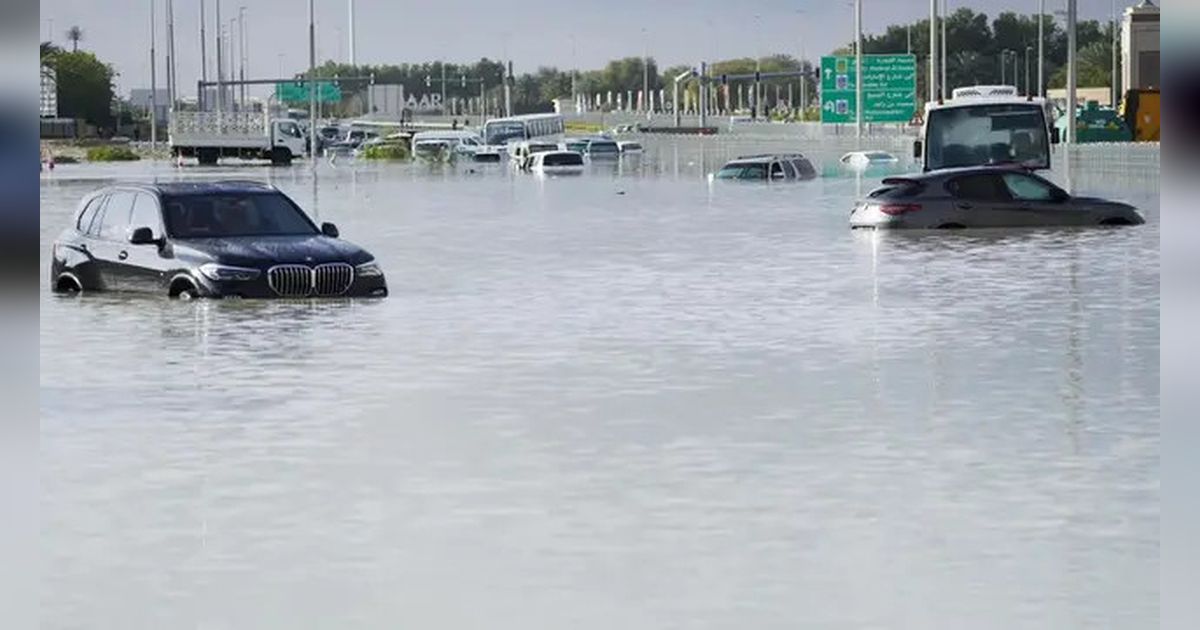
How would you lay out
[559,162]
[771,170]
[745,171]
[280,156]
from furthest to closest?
[280,156]
[559,162]
[745,171]
[771,170]

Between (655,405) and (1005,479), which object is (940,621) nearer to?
(1005,479)

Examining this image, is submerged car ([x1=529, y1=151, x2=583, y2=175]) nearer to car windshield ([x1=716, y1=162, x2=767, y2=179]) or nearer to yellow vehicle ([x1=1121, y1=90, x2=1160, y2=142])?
car windshield ([x1=716, y1=162, x2=767, y2=179])

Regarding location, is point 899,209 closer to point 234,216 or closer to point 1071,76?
point 234,216

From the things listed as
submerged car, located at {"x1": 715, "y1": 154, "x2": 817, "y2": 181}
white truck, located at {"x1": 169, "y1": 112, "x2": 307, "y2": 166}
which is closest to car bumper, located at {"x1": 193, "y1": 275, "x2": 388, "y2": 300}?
submerged car, located at {"x1": 715, "y1": 154, "x2": 817, "y2": 181}

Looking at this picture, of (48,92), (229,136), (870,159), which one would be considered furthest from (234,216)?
(48,92)

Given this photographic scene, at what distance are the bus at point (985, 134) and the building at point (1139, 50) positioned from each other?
11435 centimetres

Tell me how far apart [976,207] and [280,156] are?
82.8 m

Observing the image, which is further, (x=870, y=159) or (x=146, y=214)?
(x=870, y=159)

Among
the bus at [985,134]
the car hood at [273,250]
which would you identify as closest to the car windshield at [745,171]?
the bus at [985,134]

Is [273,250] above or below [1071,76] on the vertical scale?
below

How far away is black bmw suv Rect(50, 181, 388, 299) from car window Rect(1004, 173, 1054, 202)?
62.8 ft

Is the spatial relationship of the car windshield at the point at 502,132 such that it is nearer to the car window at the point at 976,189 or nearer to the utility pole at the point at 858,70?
Result: the utility pole at the point at 858,70

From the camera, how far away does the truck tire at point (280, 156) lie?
124 m

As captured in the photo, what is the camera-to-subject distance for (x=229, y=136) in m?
126
